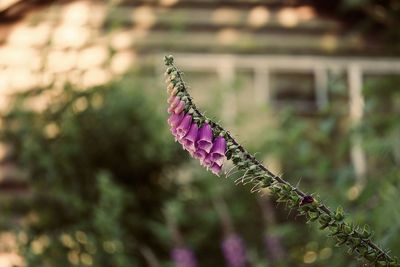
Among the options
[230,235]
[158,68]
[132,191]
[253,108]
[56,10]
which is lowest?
[230,235]

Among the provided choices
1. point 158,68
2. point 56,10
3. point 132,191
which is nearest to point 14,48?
point 56,10

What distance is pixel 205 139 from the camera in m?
2.50

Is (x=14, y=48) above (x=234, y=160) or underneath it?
above

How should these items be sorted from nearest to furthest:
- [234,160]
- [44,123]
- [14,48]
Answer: [234,160]
[44,123]
[14,48]

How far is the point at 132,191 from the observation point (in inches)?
286

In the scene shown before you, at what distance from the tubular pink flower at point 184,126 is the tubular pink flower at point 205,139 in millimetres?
44

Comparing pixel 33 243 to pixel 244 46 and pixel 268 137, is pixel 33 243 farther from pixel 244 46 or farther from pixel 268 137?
pixel 244 46

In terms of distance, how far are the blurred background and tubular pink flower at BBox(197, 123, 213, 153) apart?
2.90 meters

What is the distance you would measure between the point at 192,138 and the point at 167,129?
4512 millimetres

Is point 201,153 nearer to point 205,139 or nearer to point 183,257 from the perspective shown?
point 205,139

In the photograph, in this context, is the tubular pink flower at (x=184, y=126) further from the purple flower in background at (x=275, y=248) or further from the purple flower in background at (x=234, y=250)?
the purple flower in background at (x=275, y=248)

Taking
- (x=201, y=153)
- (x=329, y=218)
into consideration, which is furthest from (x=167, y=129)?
(x=329, y=218)

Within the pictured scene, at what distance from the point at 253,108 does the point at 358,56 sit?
157cm

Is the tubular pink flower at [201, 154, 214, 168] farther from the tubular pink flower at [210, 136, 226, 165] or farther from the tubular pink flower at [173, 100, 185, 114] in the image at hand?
the tubular pink flower at [173, 100, 185, 114]
